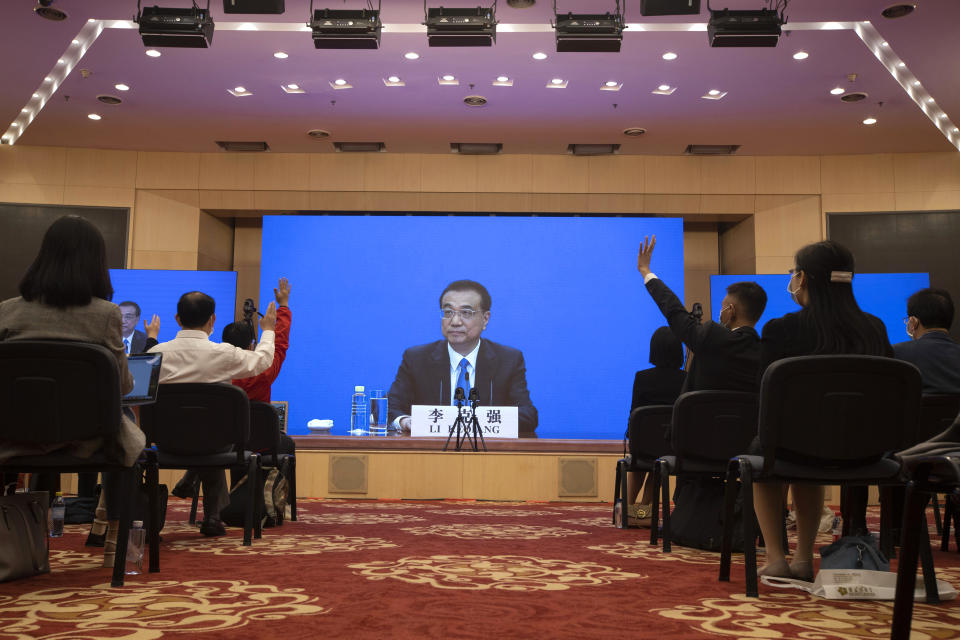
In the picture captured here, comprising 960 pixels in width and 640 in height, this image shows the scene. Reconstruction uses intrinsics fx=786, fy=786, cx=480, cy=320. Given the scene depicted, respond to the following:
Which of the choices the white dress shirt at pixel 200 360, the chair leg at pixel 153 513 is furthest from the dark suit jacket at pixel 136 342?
the chair leg at pixel 153 513

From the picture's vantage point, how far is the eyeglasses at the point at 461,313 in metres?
9.29

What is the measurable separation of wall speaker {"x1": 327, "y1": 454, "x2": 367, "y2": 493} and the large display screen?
1819 mm

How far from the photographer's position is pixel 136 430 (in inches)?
102

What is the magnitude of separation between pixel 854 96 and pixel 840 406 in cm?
621

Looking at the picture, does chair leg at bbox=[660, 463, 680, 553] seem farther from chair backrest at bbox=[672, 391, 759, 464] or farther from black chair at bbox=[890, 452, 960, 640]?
black chair at bbox=[890, 452, 960, 640]

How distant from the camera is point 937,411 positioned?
11.2 feet

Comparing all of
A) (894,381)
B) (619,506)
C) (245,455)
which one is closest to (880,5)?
(619,506)

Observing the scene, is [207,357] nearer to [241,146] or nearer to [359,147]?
[359,147]

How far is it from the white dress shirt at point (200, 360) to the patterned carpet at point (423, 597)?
2.54 ft

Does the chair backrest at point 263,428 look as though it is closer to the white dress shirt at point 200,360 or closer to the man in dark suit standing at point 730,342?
the white dress shirt at point 200,360

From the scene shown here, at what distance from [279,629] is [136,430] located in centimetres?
102

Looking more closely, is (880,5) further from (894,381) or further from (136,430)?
(136,430)

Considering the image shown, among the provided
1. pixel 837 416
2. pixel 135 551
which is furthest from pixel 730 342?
pixel 135 551

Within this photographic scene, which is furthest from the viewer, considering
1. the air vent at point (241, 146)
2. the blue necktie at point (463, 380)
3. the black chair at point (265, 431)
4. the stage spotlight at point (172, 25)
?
the air vent at point (241, 146)
